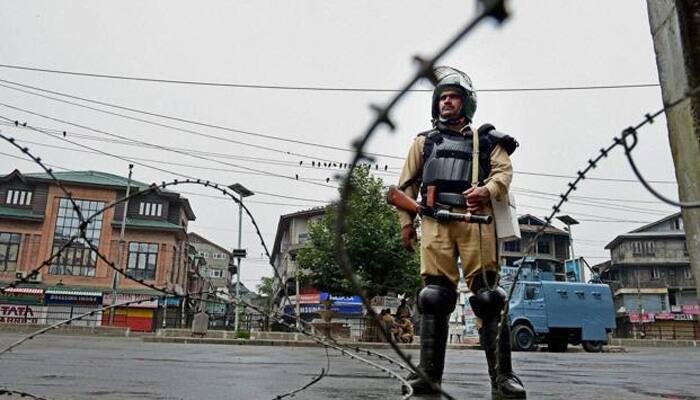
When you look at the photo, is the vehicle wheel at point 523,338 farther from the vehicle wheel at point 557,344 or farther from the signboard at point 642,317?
the signboard at point 642,317

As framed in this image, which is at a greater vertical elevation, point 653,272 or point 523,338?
point 653,272

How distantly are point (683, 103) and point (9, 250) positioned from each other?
135ft

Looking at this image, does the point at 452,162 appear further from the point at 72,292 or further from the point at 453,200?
the point at 72,292

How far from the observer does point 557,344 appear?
18297 millimetres

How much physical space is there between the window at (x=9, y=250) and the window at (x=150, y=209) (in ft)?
25.1

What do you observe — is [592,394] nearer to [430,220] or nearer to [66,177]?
[430,220]

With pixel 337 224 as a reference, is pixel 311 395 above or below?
below

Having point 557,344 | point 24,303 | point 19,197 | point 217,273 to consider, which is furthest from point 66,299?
point 217,273

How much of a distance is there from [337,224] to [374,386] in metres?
2.97

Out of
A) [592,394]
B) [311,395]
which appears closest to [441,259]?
[311,395]

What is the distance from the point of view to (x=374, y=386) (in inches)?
131

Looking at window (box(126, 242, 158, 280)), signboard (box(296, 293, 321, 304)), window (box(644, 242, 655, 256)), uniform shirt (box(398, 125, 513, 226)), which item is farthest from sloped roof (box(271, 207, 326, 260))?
uniform shirt (box(398, 125, 513, 226))

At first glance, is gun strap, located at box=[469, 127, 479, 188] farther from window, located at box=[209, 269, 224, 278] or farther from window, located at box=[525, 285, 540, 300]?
window, located at box=[209, 269, 224, 278]

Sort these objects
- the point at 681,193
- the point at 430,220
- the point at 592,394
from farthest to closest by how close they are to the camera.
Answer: the point at 592,394 < the point at 430,220 < the point at 681,193
